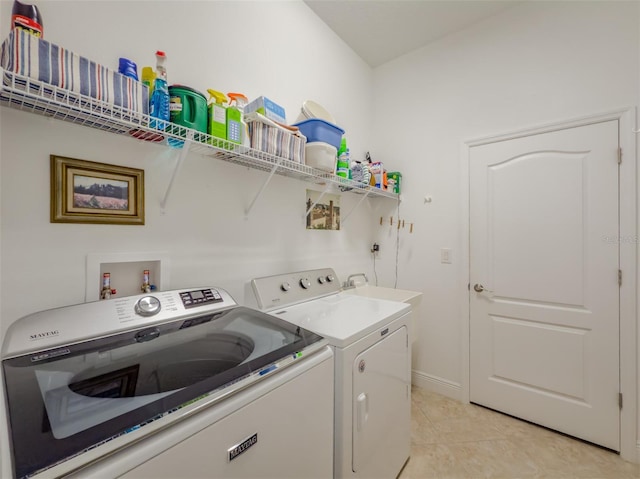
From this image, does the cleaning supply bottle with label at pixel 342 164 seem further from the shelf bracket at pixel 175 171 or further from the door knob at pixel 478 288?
the door knob at pixel 478 288

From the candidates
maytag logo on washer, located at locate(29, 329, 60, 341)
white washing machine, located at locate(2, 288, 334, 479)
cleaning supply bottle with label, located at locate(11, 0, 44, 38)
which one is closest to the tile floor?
white washing machine, located at locate(2, 288, 334, 479)

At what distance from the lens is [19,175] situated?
3.04 ft

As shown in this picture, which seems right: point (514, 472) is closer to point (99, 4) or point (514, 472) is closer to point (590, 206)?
point (590, 206)

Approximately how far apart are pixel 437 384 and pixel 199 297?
88.2 inches

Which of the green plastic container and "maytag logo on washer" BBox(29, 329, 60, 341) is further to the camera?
the green plastic container

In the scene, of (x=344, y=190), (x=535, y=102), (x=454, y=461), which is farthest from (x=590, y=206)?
(x=454, y=461)

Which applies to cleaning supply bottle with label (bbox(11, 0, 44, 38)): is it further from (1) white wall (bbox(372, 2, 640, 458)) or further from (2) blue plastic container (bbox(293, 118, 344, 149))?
(1) white wall (bbox(372, 2, 640, 458))

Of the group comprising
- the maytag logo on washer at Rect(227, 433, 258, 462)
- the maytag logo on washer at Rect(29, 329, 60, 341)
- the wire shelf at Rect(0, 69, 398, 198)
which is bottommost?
the maytag logo on washer at Rect(227, 433, 258, 462)

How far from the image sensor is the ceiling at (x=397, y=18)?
2.06m

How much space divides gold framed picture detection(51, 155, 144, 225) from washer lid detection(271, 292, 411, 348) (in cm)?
83

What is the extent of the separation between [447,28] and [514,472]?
325cm

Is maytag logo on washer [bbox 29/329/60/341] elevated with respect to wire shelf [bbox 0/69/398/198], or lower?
lower

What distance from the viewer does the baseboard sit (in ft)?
7.64

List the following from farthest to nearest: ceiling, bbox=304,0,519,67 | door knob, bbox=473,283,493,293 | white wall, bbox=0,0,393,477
Answer: door knob, bbox=473,283,493,293
ceiling, bbox=304,0,519,67
white wall, bbox=0,0,393,477
